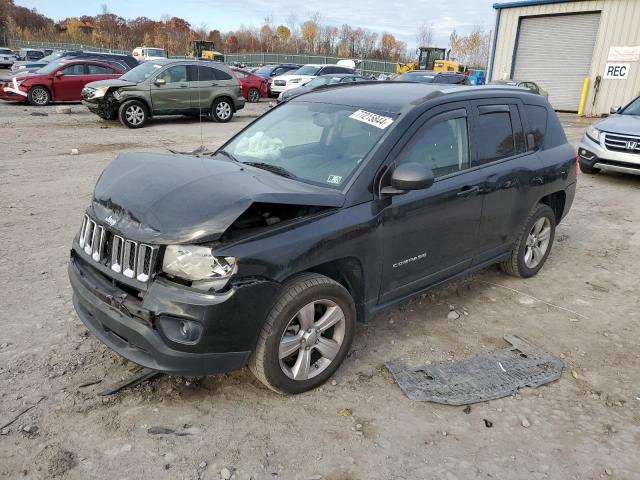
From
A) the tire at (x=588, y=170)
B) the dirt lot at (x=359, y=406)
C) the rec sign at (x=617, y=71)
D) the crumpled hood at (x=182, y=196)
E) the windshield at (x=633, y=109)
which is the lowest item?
the dirt lot at (x=359, y=406)

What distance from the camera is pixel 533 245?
4.93 metres

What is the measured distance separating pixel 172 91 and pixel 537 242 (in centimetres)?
1178

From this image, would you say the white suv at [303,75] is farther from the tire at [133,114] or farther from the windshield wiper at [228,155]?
the windshield wiper at [228,155]

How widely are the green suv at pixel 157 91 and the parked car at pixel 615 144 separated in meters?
10.1

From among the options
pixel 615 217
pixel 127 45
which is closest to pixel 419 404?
pixel 615 217

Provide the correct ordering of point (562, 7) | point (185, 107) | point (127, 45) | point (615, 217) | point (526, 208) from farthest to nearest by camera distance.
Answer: point (127, 45) < point (562, 7) < point (185, 107) < point (615, 217) < point (526, 208)

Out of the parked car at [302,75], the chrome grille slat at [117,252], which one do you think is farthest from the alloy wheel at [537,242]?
the parked car at [302,75]

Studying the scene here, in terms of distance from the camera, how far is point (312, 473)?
2539mm

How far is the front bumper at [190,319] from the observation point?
258cm

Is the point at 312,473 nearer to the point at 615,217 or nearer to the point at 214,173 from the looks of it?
the point at 214,173

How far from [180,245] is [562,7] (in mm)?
24170

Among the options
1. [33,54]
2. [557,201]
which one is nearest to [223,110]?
[557,201]

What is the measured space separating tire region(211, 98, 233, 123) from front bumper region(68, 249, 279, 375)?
13.4 m

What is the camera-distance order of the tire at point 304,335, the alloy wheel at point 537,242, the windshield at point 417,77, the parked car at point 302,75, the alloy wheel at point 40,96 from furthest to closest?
the parked car at point 302,75, the windshield at point 417,77, the alloy wheel at point 40,96, the alloy wheel at point 537,242, the tire at point 304,335
